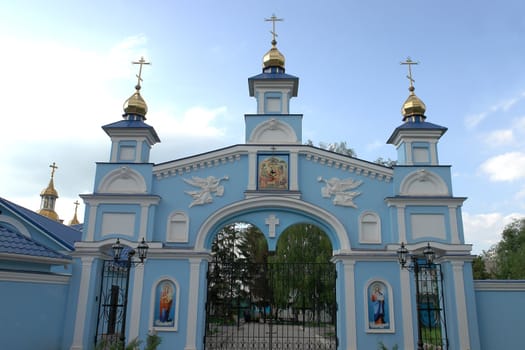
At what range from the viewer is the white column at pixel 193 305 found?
37.6 feet

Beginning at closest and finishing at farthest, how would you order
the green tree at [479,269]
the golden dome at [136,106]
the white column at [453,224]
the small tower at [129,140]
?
1. the white column at [453,224]
2. the small tower at [129,140]
3. the golden dome at [136,106]
4. the green tree at [479,269]

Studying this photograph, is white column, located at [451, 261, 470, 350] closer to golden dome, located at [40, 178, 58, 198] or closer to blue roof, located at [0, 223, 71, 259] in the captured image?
blue roof, located at [0, 223, 71, 259]

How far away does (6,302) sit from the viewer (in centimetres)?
998

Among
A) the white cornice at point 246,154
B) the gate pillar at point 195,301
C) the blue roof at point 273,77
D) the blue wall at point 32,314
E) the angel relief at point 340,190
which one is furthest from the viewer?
the blue roof at point 273,77

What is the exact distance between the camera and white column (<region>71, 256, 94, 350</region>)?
37.0 ft

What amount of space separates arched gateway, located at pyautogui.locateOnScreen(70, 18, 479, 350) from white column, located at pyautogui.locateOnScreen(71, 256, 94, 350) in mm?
26

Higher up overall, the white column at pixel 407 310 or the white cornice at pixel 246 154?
the white cornice at pixel 246 154

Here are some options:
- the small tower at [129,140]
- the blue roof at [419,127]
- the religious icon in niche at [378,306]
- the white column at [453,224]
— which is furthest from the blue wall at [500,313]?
the small tower at [129,140]

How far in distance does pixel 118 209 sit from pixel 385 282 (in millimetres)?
7579

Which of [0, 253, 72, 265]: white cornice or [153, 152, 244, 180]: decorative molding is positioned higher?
[153, 152, 244, 180]: decorative molding

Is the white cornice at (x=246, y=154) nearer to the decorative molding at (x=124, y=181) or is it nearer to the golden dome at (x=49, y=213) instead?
the decorative molding at (x=124, y=181)

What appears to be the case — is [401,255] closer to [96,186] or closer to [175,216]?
[175,216]

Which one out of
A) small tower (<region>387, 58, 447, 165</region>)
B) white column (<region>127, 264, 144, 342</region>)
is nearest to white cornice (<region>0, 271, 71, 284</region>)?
white column (<region>127, 264, 144, 342</region>)

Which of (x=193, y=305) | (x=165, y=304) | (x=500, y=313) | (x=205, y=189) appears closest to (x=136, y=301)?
(x=165, y=304)
